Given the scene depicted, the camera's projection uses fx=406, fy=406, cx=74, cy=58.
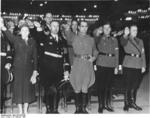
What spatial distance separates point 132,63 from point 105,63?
431mm

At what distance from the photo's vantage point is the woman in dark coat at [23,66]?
5.74 m

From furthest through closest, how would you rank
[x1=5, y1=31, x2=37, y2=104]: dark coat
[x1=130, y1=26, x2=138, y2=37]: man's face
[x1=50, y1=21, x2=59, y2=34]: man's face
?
[x1=130, y1=26, x2=138, y2=37]: man's face → [x1=50, y1=21, x2=59, y2=34]: man's face → [x1=5, y1=31, x2=37, y2=104]: dark coat

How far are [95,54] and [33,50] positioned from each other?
93 centimetres

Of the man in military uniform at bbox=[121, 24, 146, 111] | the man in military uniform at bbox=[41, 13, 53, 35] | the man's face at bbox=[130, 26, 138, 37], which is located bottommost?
the man in military uniform at bbox=[121, 24, 146, 111]

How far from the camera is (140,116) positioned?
5.93 metres

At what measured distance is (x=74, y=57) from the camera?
597 centimetres

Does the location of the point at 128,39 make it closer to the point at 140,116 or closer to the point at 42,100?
the point at 140,116

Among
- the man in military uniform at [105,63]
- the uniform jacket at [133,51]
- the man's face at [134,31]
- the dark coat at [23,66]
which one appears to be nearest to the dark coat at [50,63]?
the dark coat at [23,66]

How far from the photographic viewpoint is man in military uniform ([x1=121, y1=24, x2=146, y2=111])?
20.3 ft

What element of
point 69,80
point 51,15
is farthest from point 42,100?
point 51,15

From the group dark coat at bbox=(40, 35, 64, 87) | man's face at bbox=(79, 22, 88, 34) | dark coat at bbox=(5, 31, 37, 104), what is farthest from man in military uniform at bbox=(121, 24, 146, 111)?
dark coat at bbox=(5, 31, 37, 104)

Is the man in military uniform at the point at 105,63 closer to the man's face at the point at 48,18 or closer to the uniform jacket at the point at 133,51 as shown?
the uniform jacket at the point at 133,51

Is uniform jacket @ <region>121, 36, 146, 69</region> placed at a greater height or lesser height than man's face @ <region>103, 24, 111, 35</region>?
lesser

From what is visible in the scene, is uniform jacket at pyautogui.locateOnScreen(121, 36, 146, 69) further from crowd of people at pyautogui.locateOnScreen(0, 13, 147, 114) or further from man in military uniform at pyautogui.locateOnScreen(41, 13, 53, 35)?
man in military uniform at pyautogui.locateOnScreen(41, 13, 53, 35)
